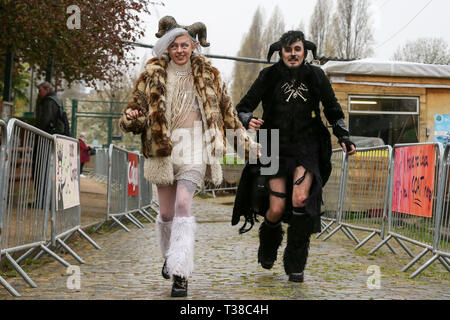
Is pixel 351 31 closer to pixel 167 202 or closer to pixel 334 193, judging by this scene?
pixel 334 193

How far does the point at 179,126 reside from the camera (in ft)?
16.4

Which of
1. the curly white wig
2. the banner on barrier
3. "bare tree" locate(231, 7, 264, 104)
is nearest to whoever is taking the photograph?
the curly white wig

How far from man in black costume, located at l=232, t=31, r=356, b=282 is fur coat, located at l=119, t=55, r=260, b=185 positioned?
62cm

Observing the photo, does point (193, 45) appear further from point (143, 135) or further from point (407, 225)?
point (407, 225)

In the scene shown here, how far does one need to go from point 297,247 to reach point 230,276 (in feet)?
2.41

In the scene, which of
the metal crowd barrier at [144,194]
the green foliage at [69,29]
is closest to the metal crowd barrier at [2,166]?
the green foliage at [69,29]

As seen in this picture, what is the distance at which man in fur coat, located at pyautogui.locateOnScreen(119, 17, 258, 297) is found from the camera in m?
4.88

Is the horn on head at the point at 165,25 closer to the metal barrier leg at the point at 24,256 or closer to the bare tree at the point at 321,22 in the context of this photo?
the metal barrier leg at the point at 24,256

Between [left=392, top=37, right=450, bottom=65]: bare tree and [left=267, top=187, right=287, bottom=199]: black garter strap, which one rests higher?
[left=392, top=37, right=450, bottom=65]: bare tree

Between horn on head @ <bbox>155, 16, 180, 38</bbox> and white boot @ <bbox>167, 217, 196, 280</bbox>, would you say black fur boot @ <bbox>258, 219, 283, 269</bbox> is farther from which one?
horn on head @ <bbox>155, 16, 180, 38</bbox>

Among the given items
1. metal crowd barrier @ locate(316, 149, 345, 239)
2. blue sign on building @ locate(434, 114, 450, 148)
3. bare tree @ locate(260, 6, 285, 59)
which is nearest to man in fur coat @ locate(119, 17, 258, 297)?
metal crowd barrier @ locate(316, 149, 345, 239)
